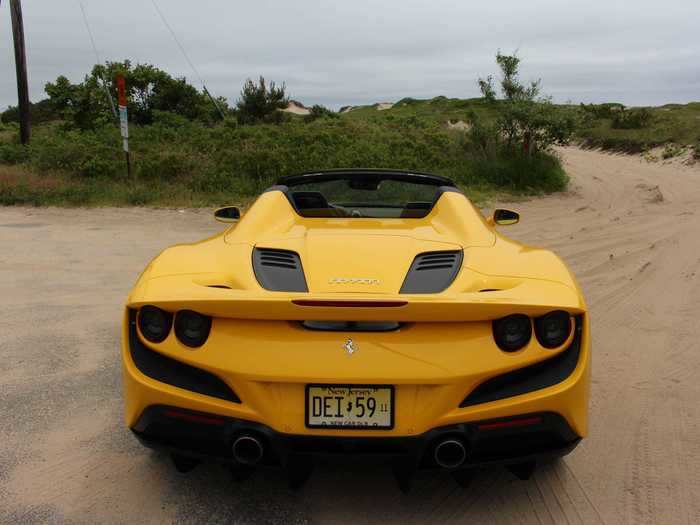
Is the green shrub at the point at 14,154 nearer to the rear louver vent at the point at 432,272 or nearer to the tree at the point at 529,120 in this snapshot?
the tree at the point at 529,120

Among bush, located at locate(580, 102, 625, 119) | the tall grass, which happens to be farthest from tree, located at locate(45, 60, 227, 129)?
bush, located at locate(580, 102, 625, 119)

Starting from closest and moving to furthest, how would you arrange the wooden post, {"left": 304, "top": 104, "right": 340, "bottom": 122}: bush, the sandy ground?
the sandy ground
the wooden post
{"left": 304, "top": 104, "right": 340, "bottom": 122}: bush

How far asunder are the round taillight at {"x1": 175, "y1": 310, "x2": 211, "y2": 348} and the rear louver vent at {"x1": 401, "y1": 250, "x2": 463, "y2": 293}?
2.34ft

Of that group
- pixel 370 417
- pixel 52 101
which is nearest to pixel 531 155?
pixel 370 417

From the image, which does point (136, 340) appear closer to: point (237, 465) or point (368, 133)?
point (237, 465)

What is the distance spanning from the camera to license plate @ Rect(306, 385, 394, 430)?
84.0 inches

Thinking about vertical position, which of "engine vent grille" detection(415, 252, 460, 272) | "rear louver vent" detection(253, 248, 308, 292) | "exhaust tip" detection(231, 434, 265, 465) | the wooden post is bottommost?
"exhaust tip" detection(231, 434, 265, 465)

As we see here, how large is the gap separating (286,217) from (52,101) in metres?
21.9

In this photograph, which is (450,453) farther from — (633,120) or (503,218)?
(633,120)

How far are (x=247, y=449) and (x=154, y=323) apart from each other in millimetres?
559

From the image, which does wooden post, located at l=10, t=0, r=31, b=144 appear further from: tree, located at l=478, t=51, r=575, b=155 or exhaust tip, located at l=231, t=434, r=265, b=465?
exhaust tip, located at l=231, t=434, r=265, b=465

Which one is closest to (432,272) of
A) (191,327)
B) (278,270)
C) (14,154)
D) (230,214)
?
(278,270)

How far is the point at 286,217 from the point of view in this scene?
334 cm

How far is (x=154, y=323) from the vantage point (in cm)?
228
